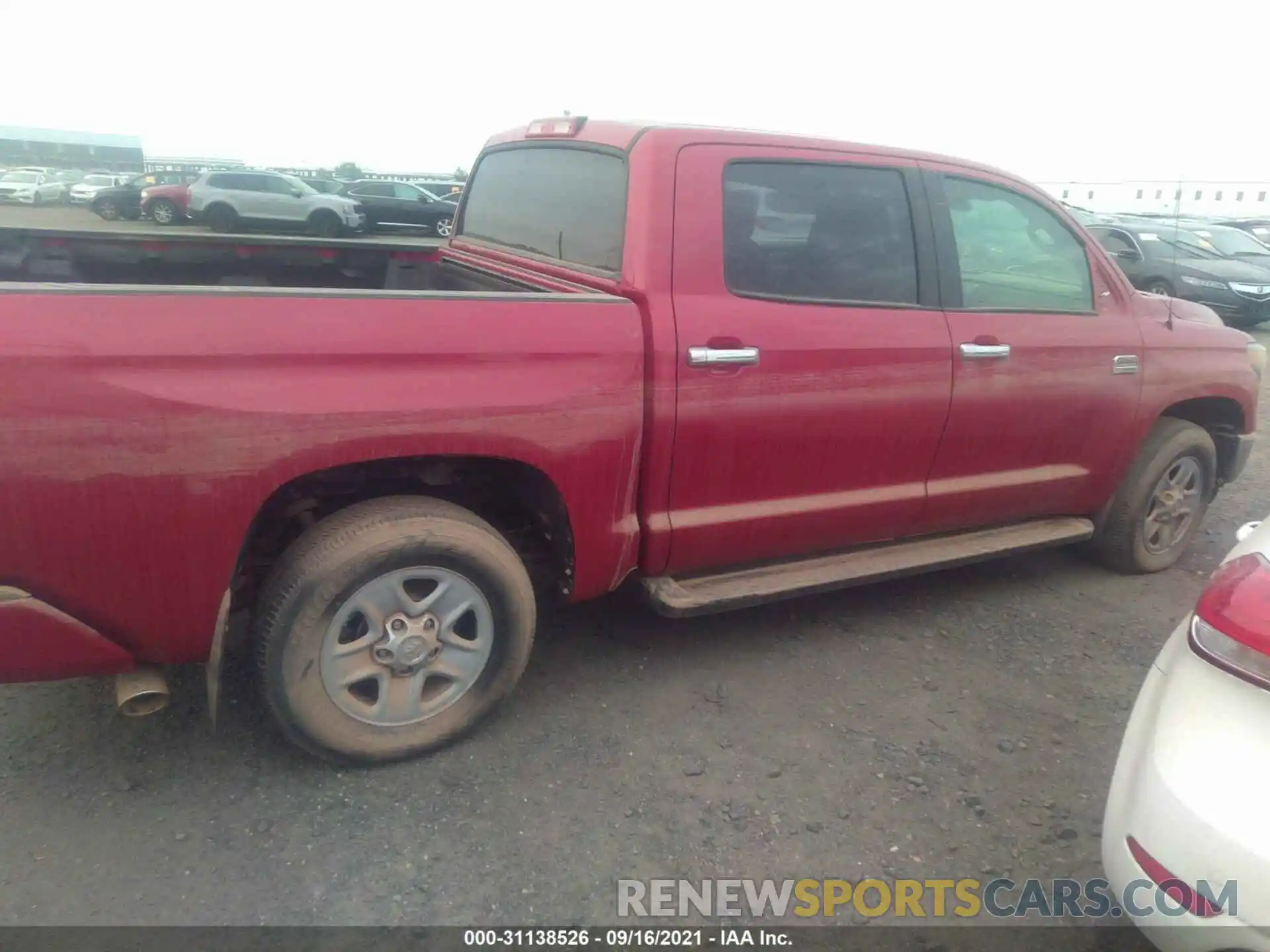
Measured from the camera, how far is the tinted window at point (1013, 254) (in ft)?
11.8

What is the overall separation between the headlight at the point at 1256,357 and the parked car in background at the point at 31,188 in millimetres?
29677

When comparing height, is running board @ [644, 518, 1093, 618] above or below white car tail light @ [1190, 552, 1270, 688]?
below

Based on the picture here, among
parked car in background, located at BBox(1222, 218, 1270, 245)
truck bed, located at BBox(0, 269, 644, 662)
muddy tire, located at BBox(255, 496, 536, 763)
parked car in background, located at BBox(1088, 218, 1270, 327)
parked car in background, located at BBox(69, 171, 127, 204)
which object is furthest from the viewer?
parked car in background, located at BBox(69, 171, 127, 204)

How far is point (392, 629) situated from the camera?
2727mm

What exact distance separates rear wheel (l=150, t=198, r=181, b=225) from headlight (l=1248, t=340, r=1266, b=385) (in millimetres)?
22846

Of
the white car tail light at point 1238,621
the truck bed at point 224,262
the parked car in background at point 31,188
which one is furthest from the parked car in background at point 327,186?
the white car tail light at point 1238,621

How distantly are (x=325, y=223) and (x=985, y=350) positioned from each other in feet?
66.1

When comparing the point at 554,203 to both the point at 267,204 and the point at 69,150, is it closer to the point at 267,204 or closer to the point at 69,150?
the point at 267,204

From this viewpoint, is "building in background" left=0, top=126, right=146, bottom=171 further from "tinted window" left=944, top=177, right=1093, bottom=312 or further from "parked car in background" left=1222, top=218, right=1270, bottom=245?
"tinted window" left=944, top=177, right=1093, bottom=312

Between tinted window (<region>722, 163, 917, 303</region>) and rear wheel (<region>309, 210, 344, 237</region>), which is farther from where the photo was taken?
rear wheel (<region>309, 210, 344, 237</region>)

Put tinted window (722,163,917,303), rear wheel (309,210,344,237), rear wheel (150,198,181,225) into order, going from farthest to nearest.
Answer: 1. rear wheel (150,198,181,225)
2. rear wheel (309,210,344,237)
3. tinted window (722,163,917,303)

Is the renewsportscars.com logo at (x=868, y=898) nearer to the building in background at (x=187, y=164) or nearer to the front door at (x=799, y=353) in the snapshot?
the front door at (x=799, y=353)

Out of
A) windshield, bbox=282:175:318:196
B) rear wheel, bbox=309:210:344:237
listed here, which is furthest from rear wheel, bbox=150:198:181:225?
rear wheel, bbox=309:210:344:237

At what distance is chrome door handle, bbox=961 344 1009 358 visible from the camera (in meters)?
3.49
